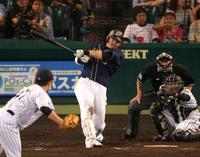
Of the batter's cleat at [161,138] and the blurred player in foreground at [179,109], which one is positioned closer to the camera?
the blurred player in foreground at [179,109]

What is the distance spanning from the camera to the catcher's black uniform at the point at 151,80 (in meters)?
11.9

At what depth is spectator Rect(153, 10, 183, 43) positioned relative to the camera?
634 inches

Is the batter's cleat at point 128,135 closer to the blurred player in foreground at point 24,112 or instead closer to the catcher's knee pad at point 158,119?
the catcher's knee pad at point 158,119

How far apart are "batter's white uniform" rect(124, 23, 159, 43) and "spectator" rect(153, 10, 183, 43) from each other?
15 cm

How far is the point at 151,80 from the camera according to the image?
39.9 ft

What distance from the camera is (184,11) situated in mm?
16859

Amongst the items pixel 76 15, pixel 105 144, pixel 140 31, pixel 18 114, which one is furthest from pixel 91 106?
pixel 76 15

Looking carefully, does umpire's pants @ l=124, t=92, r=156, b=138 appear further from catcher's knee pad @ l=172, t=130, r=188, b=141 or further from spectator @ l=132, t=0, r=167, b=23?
spectator @ l=132, t=0, r=167, b=23

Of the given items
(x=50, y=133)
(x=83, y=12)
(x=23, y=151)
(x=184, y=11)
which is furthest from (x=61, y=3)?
(x=23, y=151)

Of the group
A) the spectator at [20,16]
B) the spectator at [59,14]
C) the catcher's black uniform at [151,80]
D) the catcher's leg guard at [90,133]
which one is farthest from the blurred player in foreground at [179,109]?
the spectator at [59,14]

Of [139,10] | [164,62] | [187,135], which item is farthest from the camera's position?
[139,10]

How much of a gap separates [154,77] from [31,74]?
16.1 feet

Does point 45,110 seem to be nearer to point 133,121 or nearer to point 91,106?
point 91,106

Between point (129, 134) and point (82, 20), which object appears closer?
point (129, 134)
